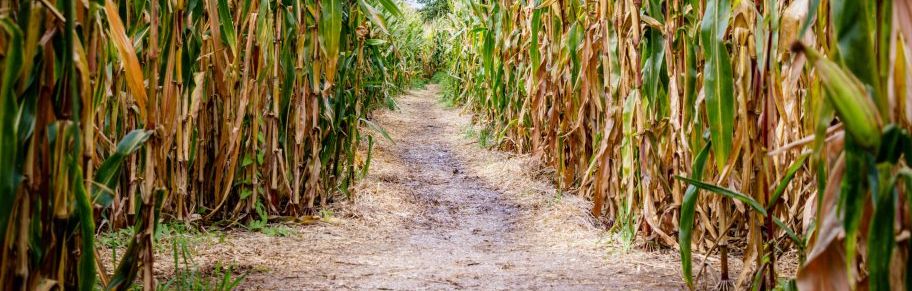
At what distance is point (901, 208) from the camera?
921 mm

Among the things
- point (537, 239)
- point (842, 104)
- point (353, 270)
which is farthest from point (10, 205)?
point (537, 239)

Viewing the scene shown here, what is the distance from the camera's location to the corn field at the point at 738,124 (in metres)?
0.89

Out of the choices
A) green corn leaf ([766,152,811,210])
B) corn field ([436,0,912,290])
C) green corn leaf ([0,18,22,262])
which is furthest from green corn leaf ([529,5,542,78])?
green corn leaf ([0,18,22,262])

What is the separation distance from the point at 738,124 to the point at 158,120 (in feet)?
6.12

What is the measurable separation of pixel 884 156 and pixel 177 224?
304 cm

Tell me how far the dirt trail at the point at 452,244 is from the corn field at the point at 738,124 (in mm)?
203

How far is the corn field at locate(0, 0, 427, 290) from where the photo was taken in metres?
1.15

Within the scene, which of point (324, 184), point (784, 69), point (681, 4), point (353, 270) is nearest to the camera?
point (784, 69)

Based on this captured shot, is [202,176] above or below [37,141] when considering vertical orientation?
below

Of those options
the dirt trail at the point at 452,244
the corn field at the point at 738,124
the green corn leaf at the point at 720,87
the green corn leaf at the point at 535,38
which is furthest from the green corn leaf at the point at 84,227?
the green corn leaf at the point at 535,38

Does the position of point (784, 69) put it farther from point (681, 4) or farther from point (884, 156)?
point (884, 156)

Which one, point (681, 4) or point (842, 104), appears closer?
point (842, 104)

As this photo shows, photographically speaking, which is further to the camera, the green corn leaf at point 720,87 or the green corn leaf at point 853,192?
the green corn leaf at point 720,87

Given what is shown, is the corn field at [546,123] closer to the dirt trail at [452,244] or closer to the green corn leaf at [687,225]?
the green corn leaf at [687,225]
